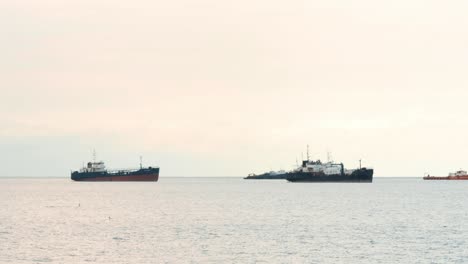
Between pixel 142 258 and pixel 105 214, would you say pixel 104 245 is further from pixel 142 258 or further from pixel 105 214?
pixel 105 214

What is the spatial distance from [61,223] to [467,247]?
5496 centimetres

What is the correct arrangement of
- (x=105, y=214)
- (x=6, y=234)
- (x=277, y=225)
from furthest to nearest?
(x=105, y=214) → (x=277, y=225) → (x=6, y=234)

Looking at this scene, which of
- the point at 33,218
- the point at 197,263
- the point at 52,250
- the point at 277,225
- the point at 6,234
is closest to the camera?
the point at 197,263

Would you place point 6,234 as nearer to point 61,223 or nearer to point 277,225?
point 61,223

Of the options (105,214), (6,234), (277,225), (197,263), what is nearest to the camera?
(197,263)

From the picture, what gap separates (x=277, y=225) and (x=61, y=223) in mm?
29156

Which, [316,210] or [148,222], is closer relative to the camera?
[148,222]

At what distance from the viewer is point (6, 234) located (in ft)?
290

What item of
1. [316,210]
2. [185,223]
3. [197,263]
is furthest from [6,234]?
[316,210]

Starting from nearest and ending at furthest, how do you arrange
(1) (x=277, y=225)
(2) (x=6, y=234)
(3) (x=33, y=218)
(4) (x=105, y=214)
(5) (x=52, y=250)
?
(5) (x=52, y=250) < (2) (x=6, y=234) < (1) (x=277, y=225) < (3) (x=33, y=218) < (4) (x=105, y=214)

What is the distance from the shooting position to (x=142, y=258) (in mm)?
66938

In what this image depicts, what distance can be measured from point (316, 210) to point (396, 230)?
1578 inches

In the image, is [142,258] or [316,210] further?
[316,210]

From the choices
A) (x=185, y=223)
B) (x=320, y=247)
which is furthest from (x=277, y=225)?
(x=320, y=247)
